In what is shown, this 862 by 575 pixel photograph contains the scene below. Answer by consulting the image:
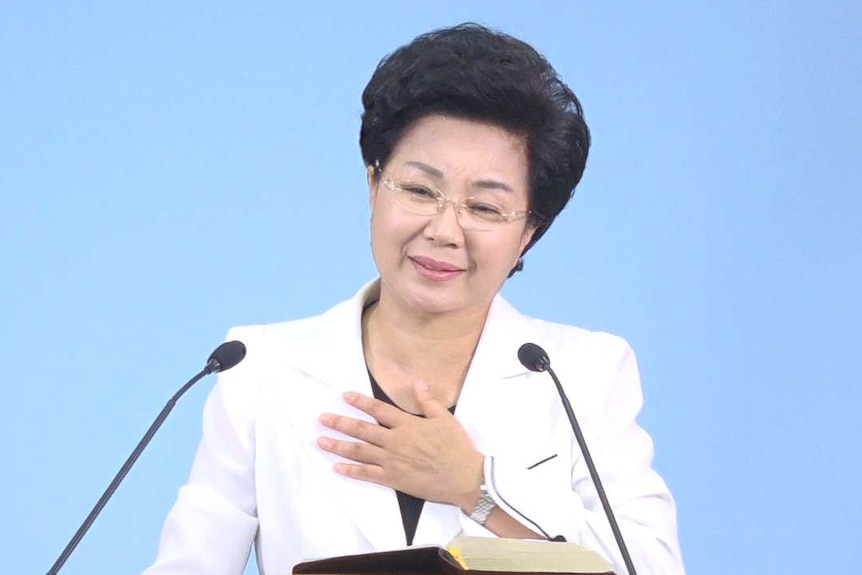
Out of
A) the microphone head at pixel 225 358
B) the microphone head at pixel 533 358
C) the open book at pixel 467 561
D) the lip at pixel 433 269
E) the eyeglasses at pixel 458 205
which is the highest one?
the eyeglasses at pixel 458 205

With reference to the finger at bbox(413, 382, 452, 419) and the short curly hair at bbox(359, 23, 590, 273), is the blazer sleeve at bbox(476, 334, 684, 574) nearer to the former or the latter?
the finger at bbox(413, 382, 452, 419)

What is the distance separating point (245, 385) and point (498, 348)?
34 centimetres

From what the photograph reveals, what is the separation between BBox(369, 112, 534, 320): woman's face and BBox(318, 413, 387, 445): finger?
17 centimetres

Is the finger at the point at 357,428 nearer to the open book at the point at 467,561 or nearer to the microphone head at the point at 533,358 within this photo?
the microphone head at the point at 533,358

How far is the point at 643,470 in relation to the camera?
1.65 m

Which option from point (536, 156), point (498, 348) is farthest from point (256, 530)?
point (536, 156)

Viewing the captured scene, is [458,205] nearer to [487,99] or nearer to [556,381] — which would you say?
[487,99]

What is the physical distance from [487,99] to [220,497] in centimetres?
61

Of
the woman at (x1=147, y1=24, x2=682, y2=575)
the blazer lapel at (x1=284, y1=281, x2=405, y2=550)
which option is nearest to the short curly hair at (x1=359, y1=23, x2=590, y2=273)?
the woman at (x1=147, y1=24, x2=682, y2=575)

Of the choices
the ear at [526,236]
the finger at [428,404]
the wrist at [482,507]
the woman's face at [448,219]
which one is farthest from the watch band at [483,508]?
the ear at [526,236]

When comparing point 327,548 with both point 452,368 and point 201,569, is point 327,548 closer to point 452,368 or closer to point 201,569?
point 201,569

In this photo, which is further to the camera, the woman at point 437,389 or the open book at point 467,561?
the woman at point 437,389

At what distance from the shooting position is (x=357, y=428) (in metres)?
1.63

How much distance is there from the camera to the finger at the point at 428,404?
1.62 metres
